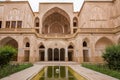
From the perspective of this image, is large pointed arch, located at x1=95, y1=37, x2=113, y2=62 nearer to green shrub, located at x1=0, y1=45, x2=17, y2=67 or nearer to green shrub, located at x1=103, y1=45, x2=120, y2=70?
green shrub, located at x1=103, y1=45, x2=120, y2=70

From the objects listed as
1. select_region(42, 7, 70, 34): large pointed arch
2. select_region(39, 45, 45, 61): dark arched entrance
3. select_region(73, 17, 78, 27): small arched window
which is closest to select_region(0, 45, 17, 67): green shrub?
select_region(39, 45, 45, 61): dark arched entrance

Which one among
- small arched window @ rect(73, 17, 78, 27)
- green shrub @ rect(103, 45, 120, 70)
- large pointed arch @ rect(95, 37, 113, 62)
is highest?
small arched window @ rect(73, 17, 78, 27)

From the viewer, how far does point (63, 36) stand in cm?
3156

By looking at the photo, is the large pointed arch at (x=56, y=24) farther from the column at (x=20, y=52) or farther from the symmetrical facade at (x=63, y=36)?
the column at (x=20, y=52)

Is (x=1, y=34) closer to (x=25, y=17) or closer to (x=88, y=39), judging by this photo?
(x=25, y=17)

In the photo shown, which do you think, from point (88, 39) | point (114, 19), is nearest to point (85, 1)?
point (114, 19)

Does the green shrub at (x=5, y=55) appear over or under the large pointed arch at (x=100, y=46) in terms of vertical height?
under

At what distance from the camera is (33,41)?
2588 centimetres

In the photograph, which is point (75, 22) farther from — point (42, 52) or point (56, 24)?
point (42, 52)

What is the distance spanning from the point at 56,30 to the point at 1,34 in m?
17.1

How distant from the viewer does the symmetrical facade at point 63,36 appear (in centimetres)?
2530

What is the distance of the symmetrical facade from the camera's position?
25.3 m

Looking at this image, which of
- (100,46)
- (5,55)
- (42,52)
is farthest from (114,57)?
(42,52)

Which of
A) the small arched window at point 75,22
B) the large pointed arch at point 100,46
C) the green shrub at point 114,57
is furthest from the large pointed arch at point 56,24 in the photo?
the green shrub at point 114,57
